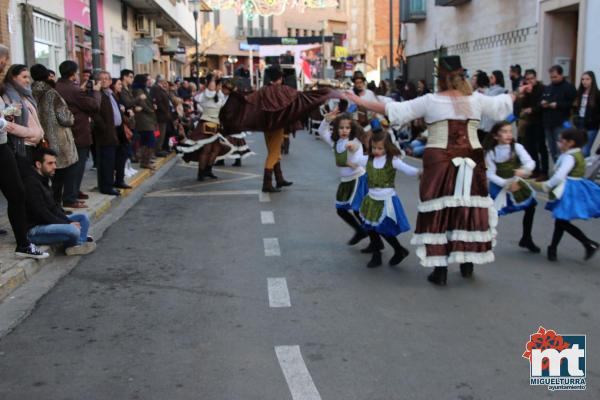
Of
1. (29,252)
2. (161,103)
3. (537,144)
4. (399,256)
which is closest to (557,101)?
(537,144)

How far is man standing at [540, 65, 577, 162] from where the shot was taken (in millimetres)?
12648

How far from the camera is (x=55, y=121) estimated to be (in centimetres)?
888

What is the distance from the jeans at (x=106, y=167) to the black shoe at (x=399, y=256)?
5.57m

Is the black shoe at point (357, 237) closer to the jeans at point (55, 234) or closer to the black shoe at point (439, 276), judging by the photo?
the black shoe at point (439, 276)

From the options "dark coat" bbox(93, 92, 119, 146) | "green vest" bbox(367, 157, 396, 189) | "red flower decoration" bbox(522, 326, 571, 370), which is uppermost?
"dark coat" bbox(93, 92, 119, 146)

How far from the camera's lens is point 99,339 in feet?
16.3

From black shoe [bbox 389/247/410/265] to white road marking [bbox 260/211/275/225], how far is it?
260cm

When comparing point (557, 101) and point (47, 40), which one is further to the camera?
point (47, 40)

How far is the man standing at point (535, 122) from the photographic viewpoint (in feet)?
43.0

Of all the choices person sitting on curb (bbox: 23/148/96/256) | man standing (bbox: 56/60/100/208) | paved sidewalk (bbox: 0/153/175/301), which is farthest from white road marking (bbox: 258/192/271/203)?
person sitting on curb (bbox: 23/148/96/256)

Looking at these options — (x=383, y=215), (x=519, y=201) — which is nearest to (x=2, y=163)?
(x=383, y=215)

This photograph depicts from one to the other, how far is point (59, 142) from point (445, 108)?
5.01 meters

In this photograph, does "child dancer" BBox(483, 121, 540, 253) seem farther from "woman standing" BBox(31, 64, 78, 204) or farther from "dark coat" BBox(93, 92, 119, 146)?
"dark coat" BBox(93, 92, 119, 146)

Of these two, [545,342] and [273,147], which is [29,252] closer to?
[545,342]
